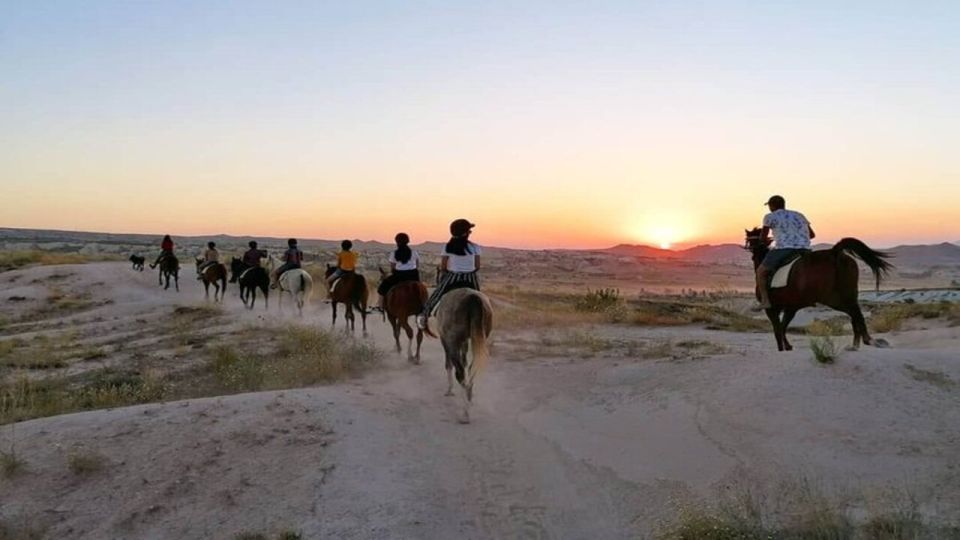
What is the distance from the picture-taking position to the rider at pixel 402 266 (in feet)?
45.8

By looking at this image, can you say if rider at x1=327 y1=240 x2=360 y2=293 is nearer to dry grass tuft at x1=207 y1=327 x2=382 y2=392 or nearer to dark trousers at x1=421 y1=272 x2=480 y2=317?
dry grass tuft at x1=207 y1=327 x2=382 y2=392

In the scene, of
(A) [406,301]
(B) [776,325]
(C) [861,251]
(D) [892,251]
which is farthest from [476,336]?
(D) [892,251]

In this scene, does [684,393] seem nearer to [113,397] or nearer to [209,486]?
[209,486]

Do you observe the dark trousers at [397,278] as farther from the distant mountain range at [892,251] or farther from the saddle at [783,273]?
the distant mountain range at [892,251]

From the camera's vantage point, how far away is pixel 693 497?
6.40 meters

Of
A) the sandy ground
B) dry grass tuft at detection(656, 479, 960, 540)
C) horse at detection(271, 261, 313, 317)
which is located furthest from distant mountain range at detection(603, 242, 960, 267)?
dry grass tuft at detection(656, 479, 960, 540)

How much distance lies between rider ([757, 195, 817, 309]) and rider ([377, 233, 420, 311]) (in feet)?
21.8

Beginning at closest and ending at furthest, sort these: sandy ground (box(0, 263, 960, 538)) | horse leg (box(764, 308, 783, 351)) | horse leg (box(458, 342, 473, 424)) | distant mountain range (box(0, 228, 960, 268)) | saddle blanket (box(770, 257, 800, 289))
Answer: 1. sandy ground (box(0, 263, 960, 538))
2. horse leg (box(458, 342, 473, 424))
3. saddle blanket (box(770, 257, 800, 289))
4. horse leg (box(764, 308, 783, 351))
5. distant mountain range (box(0, 228, 960, 268))

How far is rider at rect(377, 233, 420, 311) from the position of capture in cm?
1397

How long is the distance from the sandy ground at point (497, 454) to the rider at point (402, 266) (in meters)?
4.42

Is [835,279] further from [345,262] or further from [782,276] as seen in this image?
[345,262]

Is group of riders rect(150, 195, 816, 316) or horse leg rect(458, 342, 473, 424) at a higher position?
group of riders rect(150, 195, 816, 316)

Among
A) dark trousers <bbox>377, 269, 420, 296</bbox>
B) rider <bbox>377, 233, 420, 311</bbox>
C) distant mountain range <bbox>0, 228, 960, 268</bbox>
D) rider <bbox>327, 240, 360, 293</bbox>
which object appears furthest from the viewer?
distant mountain range <bbox>0, 228, 960, 268</bbox>

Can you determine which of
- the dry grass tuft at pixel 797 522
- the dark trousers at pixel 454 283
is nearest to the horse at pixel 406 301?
the dark trousers at pixel 454 283
